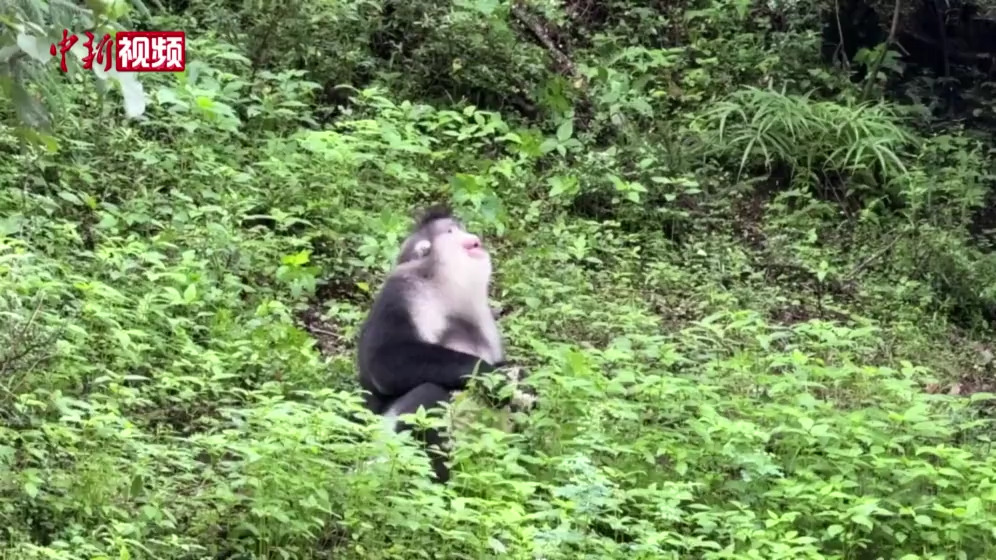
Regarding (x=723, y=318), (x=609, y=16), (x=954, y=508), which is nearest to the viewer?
(x=954, y=508)

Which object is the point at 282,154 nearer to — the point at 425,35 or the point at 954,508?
the point at 425,35

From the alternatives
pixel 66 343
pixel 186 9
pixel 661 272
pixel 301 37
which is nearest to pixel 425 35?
pixel 301 37

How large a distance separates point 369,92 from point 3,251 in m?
3.08

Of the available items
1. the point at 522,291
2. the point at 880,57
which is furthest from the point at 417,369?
the point at 880,57

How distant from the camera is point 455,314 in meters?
5.46

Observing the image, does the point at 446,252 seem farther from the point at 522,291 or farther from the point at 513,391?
the point at 522,291

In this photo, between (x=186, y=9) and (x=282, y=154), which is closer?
(x=282, y=154)

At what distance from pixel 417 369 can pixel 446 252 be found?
58 cm

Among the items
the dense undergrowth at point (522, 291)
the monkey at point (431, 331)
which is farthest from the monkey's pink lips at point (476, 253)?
the dense undergrowth at point (522, 291)

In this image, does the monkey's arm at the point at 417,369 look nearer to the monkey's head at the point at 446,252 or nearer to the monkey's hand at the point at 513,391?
the monkey's hand at the point at 513,391

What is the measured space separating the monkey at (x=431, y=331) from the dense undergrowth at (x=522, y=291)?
0.91 ft

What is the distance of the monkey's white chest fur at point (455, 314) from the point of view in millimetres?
5340

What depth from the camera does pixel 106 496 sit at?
13.1 ft

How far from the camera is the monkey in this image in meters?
5.12
